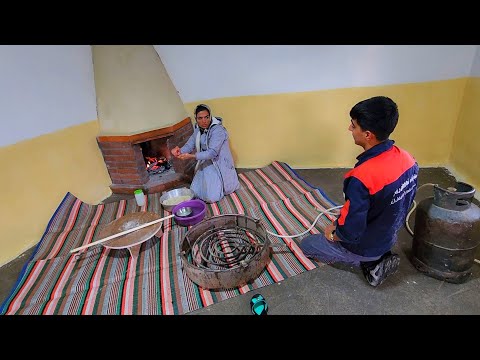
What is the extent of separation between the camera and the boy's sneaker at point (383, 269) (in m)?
2.08

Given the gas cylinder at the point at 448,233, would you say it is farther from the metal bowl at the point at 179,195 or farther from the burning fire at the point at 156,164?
the burning fire at the point at 156,164

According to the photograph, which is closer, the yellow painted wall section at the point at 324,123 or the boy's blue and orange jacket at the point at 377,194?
the boy's blue and orange jacket at the point at 377,194

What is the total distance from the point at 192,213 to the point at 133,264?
78cm

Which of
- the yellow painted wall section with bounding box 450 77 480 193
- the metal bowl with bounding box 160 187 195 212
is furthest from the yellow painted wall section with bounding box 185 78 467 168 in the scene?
the metal bowl with bounding box 160 187 195 212

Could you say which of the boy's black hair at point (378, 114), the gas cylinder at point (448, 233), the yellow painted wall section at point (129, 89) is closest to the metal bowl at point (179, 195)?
the yellow painted wall section at point (129, 89)

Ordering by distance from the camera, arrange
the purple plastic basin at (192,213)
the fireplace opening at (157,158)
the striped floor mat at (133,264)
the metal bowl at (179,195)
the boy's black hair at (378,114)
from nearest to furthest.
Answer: the boy's black hair at (378,114) → the striped floor mat at (133,264) → the purple plastic basin at (192,213) → the metal bowl at (179,195) → the fireplace opening at (157,158)

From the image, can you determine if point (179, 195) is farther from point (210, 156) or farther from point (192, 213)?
point (210, 156)

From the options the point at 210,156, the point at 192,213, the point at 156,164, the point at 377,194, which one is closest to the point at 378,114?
the point at 377,194

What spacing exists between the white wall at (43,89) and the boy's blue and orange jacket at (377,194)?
3152 millimetres

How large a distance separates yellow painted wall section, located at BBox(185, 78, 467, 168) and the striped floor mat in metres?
0.75

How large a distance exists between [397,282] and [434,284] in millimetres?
260

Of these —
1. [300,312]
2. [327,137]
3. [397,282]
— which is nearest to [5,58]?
[300,312]

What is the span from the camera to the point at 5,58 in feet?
8.60

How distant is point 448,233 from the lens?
196cm
